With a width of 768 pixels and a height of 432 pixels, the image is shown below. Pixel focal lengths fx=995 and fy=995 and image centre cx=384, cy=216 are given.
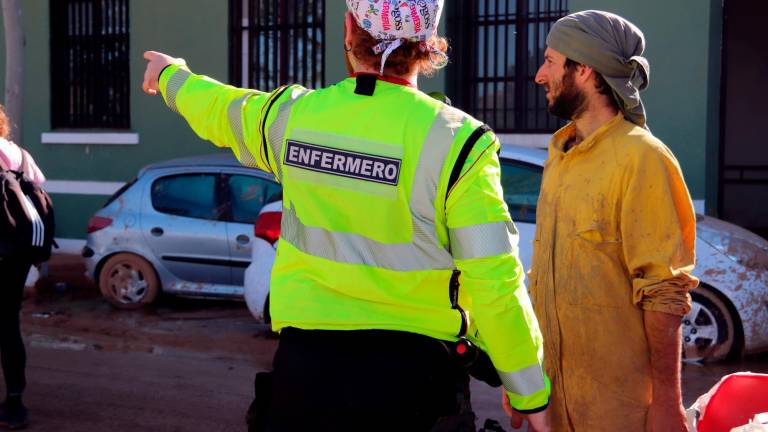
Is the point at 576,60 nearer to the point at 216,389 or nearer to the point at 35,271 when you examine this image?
the point at 216,389

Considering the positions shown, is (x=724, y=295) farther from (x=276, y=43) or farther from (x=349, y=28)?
(x=276, y=43)

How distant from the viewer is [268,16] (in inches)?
480

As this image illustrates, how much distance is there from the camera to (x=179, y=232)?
29.8 ft

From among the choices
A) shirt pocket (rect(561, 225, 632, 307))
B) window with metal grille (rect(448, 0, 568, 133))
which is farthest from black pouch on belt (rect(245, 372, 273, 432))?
window with metal grille (rect(448, 0, 568, 133))

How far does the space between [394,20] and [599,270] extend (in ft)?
3.15

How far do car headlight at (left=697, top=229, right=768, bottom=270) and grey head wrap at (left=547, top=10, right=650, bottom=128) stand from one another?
458 centimetres

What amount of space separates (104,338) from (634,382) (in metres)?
6.44

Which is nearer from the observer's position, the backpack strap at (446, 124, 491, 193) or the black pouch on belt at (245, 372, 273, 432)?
the backpack strap at (446, 124, 491, 193)

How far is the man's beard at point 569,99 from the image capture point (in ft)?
9.59

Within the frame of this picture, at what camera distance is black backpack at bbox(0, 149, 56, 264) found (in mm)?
5371

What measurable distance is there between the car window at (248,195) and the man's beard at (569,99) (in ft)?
19.6

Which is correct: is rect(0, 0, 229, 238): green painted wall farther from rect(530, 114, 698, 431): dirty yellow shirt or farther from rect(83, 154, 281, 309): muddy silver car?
rect(530, 114, 698, 431): dirty yellow shirt

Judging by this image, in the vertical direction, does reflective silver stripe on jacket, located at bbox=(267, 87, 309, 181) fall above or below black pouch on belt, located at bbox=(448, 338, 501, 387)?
above

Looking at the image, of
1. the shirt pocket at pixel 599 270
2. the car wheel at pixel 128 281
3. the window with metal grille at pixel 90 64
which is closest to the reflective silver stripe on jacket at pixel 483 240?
the shirt pocket at pixel 599 270
